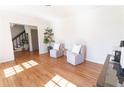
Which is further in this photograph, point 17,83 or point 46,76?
point 46,76

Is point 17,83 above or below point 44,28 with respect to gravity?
below

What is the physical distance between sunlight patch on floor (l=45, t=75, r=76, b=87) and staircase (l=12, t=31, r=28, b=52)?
528 centimetres

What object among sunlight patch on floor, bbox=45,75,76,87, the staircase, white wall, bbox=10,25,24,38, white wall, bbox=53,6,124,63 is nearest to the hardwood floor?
sunlight patch on floor, bbox=45,75,76,87

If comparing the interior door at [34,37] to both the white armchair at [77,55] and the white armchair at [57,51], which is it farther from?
the white armchair at [77,55]

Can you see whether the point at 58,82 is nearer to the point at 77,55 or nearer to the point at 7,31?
the point at 77,55

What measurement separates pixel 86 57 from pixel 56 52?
1.56 m

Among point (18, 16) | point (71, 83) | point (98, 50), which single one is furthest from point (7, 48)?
point (98, 50)

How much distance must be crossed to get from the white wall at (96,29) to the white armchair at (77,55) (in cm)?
41

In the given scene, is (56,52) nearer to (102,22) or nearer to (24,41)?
(102,22)

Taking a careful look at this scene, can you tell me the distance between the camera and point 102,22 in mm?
4062

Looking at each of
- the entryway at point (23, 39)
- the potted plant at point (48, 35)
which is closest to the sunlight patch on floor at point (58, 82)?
the potted plant at point (48, 35)

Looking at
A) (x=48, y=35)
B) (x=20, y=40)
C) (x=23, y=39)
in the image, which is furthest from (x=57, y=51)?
(x=20, y=40)

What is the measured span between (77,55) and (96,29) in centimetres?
135

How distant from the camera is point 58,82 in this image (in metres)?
3.02
